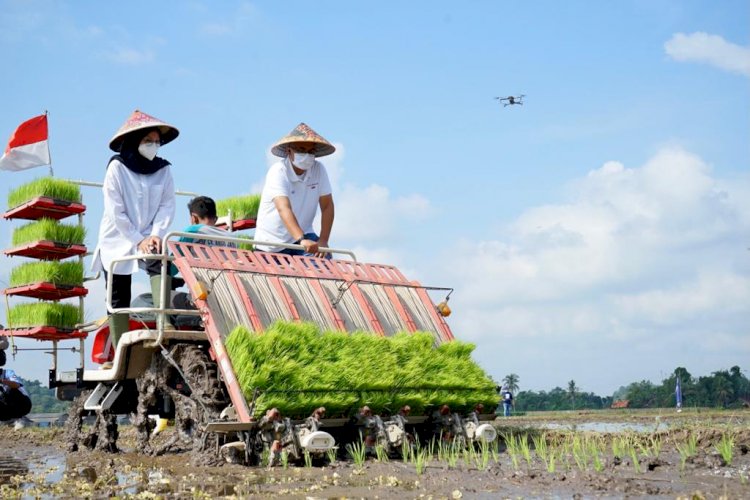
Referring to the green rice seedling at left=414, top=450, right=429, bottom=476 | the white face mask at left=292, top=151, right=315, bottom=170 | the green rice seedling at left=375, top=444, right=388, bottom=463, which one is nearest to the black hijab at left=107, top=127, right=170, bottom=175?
the white face mask at left=292, top=151, right=315, bottom=170

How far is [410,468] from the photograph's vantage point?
20.6ft

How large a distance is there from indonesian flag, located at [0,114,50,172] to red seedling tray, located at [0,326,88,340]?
9.88 feet

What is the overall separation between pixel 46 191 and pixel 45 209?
320 mm

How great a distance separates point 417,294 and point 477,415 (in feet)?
5.47

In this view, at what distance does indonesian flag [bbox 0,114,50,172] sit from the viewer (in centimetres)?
1611

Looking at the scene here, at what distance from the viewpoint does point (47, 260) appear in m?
16.0

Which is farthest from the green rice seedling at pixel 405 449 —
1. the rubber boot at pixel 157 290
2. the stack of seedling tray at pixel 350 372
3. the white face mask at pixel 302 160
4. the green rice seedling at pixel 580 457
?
the white face mask at pixel 302 160

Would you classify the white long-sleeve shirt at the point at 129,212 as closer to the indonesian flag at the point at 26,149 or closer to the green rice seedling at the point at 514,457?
the green rice seedling at the point at 514,457

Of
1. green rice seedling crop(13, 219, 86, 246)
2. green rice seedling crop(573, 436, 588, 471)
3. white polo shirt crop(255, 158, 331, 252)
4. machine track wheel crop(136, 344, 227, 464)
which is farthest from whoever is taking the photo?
green rice seedling crop(13, 219, 86, 246)

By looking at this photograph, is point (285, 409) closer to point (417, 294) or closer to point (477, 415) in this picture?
point (477, 415)

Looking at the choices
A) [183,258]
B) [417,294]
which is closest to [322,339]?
[183,258]

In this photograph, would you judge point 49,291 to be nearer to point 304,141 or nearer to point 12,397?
point 12,397

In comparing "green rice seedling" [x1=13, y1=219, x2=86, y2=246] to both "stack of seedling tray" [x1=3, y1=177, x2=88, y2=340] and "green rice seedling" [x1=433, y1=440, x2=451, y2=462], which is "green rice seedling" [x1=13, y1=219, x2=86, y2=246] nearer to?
"stack of seedling tray" [x1=3, y1=177, x2=88, y2=340]

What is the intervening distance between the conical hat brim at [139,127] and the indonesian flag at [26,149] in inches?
A: 317
